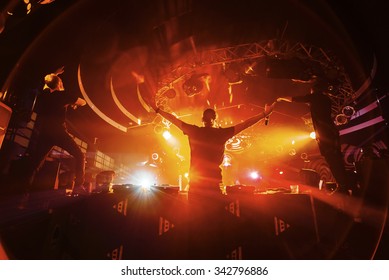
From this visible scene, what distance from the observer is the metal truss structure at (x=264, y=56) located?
6.51 metres

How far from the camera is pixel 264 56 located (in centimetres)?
701

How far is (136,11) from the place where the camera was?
17.0 ft

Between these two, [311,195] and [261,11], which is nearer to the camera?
[311,195]

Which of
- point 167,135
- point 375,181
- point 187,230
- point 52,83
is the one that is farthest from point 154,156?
point 375,181

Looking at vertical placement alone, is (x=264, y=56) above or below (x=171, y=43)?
above

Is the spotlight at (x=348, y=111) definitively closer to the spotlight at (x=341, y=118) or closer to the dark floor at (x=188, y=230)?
the spotlight at (x=341, y=118)

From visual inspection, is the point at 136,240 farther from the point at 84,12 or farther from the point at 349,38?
the point at 349,38

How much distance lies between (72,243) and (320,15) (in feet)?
24.5

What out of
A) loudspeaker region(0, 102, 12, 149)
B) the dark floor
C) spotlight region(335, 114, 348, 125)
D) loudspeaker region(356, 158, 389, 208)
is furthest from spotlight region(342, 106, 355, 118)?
loudspeaker region(0, 102, 12, 149)

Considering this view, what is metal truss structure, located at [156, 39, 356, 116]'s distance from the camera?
21.4 ft

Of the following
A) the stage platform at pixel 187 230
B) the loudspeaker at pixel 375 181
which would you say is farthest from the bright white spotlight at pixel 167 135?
the loudspeaker at pixel 375 181

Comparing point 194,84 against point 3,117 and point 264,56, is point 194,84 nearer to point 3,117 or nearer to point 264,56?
point 264,56

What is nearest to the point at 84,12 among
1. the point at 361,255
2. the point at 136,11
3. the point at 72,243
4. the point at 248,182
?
the point at 136,11

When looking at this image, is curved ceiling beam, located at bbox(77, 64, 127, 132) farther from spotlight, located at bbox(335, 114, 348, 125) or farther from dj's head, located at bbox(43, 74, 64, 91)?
spotlight, located at bbox(335, 114, 348, 125)
